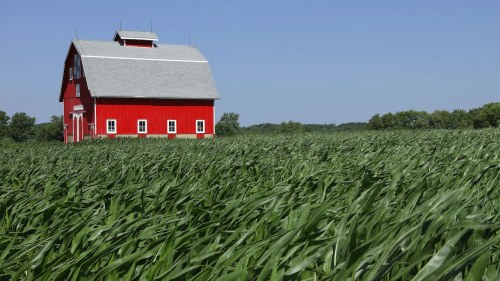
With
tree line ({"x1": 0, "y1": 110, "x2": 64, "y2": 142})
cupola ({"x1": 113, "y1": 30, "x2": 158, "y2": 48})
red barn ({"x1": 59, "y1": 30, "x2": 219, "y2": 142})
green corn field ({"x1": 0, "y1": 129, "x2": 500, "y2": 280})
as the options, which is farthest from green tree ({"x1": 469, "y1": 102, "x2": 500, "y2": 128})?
green corn field ({"x1": 0, "y1": 129, "x2": 500, "y2": 280})

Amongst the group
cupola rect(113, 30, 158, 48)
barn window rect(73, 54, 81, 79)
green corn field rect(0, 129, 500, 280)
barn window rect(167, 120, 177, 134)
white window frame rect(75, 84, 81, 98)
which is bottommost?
green corn field rect(0, 129, 500, 280)

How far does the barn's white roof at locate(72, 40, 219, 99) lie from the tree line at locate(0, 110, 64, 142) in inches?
1740

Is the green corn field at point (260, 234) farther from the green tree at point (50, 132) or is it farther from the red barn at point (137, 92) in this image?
the green tree at point (50, 132)

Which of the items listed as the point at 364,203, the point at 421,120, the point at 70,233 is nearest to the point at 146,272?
the point at 70,233

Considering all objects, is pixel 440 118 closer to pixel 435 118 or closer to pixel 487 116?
pixel 435 118

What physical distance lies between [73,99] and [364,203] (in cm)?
5133

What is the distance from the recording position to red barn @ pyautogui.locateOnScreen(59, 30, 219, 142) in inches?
1843

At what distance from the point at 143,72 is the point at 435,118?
4460cm

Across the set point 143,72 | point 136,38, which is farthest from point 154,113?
point 136,38

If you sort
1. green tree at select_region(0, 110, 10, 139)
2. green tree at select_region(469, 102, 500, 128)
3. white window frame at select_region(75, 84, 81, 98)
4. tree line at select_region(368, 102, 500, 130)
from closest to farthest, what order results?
white window frame at select_region(75, 84, 81, 98), green tree at select_region(469, 102, 500, 128), tree line at select_region(368, 102, 500, 130), green tree at select_region(0, 110, 10, 139)

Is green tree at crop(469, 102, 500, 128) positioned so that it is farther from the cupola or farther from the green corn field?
the green corn field

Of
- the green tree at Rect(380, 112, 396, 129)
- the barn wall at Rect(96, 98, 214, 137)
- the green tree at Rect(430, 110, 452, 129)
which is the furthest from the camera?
the green tree at Rect(430, 110, 452, 129)

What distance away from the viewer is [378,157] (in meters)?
6.91

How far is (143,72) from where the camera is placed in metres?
49.9
